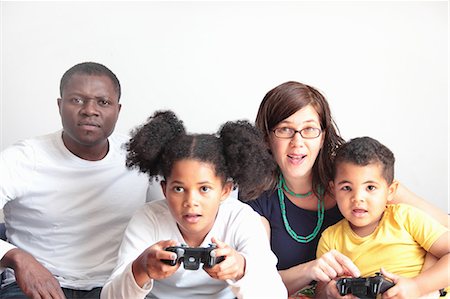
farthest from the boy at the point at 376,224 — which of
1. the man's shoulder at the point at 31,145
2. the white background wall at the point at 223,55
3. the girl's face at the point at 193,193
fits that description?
the man's shoulder at the point at 31,145

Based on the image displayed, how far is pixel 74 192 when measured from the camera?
1610 mm

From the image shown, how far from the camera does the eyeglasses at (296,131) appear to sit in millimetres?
1571

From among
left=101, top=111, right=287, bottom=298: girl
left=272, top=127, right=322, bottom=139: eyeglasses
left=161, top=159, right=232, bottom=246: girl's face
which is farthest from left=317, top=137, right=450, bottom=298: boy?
left=161, top=159, right=232, bottom=246: girl's face

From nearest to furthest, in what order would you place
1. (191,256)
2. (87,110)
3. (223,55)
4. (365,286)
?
1. (191,256)
2. (365,286)
3. (87,110)
4. (223,55)

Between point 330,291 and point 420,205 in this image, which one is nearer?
point 330,291

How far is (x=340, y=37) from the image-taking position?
2.03 meters

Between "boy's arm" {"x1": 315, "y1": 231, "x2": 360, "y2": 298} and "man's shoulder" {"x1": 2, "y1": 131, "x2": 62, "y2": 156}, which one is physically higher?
"man's shoulder" {"x1": 2, "y1": 131, "x2": 62, "y2": 156}

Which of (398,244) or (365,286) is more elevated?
(398,244)

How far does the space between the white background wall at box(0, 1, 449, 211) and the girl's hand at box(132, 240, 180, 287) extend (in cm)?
88

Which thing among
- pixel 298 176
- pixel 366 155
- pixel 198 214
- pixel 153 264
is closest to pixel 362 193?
pixel 366 155

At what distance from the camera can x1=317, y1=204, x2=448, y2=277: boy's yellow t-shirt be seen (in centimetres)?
145

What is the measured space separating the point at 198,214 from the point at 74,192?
0.50 metres

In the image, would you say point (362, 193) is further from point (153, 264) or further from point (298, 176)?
point (153, 264)

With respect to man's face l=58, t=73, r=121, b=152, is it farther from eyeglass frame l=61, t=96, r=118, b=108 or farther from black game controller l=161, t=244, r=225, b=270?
black game controller l=161, t=244, r=225, b=270
